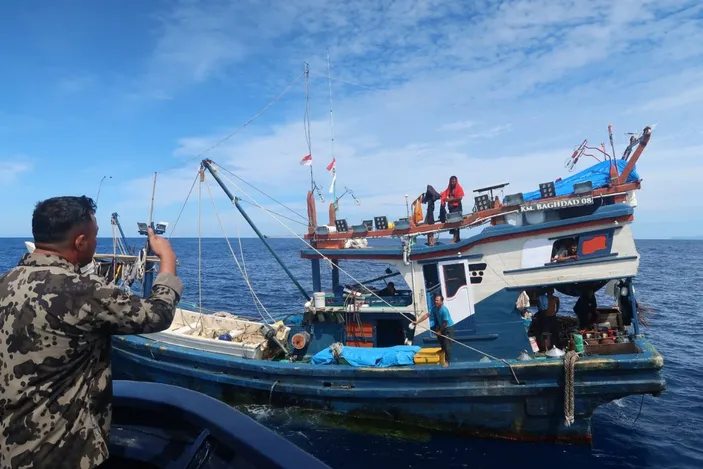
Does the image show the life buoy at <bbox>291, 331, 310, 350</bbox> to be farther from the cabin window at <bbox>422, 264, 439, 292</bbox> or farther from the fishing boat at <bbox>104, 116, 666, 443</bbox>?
the cabin window at <bbox>422, 264, 439, 292</bbox>

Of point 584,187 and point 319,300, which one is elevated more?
point 584,187

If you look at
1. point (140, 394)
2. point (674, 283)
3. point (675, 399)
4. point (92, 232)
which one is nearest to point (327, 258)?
point (140, 394)

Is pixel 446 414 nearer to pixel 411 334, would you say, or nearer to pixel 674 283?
pixel 411 334

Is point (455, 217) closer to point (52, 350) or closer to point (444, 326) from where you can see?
point (444, 326)

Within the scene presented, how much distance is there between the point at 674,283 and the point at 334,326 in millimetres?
36610

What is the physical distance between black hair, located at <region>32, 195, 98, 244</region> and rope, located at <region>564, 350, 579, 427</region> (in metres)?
8.37

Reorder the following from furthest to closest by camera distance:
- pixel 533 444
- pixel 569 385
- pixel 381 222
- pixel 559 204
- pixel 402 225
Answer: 1. pixel 381 222
2. pixel 402 225
3. pixel 559 204
4. pixel 533 444
5. pixel 569 385

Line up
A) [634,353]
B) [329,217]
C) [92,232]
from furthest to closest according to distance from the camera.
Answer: [329,217], [634,353], [92,232]

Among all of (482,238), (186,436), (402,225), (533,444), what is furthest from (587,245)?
(186,436)

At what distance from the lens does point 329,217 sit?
1175 centimetres

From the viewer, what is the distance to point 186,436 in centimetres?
258

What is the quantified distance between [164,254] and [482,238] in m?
8.15

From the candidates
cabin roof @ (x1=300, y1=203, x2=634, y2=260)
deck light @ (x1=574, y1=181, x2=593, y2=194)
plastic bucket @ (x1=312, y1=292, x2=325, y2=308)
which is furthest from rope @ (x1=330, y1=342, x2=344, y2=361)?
deck light @ (x1=574, y1=181, x2=593, y2=194)

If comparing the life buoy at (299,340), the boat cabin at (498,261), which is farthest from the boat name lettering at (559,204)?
the life buoy at (299,340)
